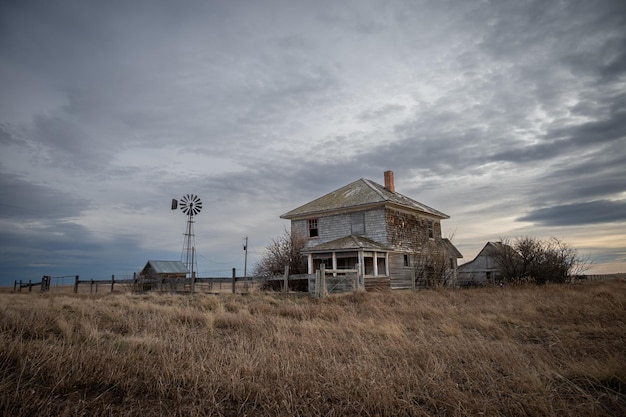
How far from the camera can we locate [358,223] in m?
24.5

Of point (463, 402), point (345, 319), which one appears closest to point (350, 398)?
point (463, 402)

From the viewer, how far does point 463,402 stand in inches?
137

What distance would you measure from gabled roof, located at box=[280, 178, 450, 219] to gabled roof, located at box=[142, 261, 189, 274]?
16.2 m

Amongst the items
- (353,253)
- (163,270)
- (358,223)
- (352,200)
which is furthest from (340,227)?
(163,270)

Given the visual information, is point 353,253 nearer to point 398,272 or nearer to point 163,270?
point 398,272

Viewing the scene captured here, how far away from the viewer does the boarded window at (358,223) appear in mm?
24359

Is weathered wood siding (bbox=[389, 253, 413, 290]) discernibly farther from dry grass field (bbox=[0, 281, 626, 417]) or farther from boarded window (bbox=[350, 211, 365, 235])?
dry grass field (bbox=[0, 281, 626, 417])

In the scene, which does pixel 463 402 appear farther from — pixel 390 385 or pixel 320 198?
pixel 320 198

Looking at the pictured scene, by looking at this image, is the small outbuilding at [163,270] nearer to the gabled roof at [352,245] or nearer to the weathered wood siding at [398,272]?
the gabled roof at [352,245]

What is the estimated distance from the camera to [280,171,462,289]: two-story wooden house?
73.8ft

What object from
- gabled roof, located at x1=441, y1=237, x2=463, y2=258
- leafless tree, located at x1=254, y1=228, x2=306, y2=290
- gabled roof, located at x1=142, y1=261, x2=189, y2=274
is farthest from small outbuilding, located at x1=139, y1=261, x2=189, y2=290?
gabled roof, located at x1=441, y1=237, x2=463, y2=258

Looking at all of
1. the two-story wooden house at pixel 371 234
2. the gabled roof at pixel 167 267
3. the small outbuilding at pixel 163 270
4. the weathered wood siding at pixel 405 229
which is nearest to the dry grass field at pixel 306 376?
the two-story wooden house at pixel 371 234

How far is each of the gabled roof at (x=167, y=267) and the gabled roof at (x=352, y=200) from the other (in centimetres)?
1617

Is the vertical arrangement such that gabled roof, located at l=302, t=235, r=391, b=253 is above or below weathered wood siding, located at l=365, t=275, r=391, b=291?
above
